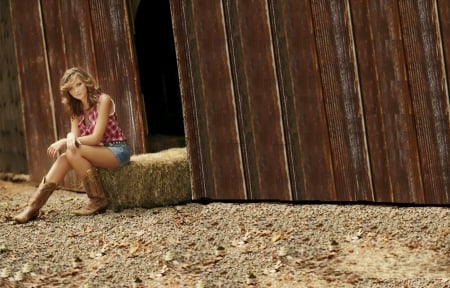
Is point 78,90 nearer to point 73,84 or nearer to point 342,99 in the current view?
point 73,84

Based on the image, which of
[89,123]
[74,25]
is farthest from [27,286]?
[74,25]

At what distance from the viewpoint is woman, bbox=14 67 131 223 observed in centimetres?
654

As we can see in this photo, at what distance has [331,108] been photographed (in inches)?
237

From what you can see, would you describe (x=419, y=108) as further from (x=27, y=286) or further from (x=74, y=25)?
(x=74, y=25)

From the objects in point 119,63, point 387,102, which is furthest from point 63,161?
point 387,102

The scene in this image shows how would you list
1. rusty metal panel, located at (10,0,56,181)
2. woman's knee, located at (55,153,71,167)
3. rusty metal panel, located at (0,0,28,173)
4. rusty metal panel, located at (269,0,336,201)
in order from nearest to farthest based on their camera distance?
rusty metal panel, located at (269,0,336,201), woman's knee, located at (55,153,71,167), rusty metal panel, located at (10,0,56,181), rusty metal panel, located at (0,0,28,173)

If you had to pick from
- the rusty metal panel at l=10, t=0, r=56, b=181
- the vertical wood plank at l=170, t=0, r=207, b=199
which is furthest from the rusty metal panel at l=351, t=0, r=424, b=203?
the rusty metal panel at l=10, t=0, r=56, b=181

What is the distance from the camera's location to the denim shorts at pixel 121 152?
667 centimetres

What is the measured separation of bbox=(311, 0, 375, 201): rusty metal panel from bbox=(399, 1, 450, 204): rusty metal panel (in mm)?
398

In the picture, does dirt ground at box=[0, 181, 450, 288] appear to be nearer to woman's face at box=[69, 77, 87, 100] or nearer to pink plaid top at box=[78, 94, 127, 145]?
pink plaid top at box=[78, 94, 127, 145]

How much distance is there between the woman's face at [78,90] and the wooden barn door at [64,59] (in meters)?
0.57

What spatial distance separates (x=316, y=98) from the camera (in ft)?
19.9

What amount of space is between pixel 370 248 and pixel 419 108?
1.01 meters

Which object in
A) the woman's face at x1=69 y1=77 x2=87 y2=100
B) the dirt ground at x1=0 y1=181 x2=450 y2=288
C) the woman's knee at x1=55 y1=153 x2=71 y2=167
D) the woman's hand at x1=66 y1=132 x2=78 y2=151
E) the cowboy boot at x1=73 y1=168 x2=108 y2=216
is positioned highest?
the woman's face at x1=69 y1=77 x2=87 y2=100
